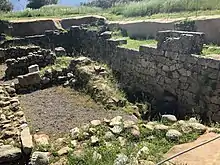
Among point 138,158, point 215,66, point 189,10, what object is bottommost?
point 138,158

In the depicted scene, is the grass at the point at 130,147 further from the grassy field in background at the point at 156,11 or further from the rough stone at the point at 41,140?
the grassy field in background at the point at 156,11

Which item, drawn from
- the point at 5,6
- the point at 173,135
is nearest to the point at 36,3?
the point at 5,6

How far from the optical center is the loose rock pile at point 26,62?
13.1 meters

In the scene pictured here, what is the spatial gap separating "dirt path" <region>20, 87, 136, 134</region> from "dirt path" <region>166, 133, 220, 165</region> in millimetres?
2932

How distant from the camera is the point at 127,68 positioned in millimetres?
11984

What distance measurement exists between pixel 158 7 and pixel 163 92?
7.13 meters

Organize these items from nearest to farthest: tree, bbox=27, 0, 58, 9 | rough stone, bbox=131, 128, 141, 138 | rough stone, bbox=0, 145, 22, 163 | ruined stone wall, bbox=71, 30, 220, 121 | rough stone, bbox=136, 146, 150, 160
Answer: rough stone, bbox=136, 146, 150, 160
rough stone, bbox=0, 145, 22, 163
rough stone, bbox=131, 128, 141, 138
ruined stone wall, bbox=71, 30, 220, 121
tree, bbox=27, 0, 58, 9

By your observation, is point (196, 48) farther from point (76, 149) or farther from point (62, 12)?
point (62, 12)

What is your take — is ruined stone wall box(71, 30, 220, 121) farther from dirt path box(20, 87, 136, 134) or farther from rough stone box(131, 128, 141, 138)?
rough stone box(131, 128, 141, 138)

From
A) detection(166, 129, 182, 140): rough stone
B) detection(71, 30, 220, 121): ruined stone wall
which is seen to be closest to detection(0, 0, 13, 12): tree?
detection(71, 30, 220, 121): ruined stone wall

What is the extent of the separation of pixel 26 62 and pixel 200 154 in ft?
31.5

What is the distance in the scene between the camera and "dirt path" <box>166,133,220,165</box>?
492 centimetres

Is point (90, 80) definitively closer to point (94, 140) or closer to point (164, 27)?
point (164, 27)

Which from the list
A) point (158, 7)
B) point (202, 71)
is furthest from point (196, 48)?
point (158, 7)
